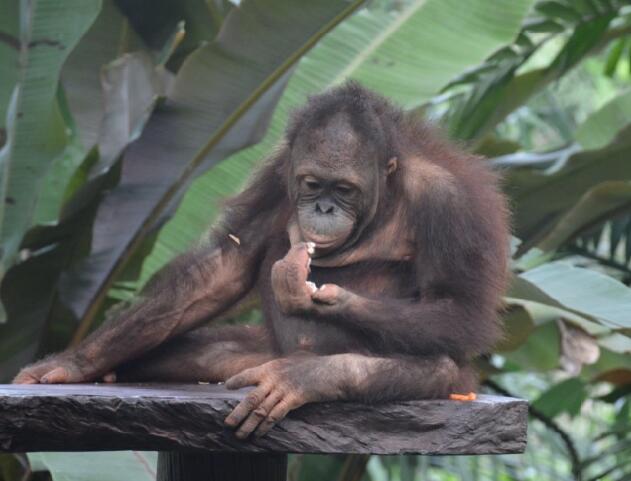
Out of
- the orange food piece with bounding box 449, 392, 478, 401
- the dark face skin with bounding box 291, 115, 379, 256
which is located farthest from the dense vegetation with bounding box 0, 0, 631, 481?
the dark face skin with bounding box 291, 115, 379, 256

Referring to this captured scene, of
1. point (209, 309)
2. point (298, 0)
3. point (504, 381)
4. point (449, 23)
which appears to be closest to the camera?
point (209, 309)

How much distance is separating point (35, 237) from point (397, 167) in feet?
5.88

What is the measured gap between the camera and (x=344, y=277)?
3139mm

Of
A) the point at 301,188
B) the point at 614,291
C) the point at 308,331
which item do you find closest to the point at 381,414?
the point at 308,331

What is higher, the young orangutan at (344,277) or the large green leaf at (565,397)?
Result: the young orangutan at (344,277)

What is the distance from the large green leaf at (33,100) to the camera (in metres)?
4.23

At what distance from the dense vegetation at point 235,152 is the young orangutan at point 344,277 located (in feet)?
1.95

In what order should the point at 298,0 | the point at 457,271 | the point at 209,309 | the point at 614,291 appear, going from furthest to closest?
the point at 298,0 < the point at 614,291 < the point at 209,309 < the point at 457,271

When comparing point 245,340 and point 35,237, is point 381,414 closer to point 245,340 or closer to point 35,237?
point 245,340

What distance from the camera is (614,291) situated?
Answer: 3.87 metres

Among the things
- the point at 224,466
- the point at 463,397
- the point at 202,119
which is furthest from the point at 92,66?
the point at 463,397

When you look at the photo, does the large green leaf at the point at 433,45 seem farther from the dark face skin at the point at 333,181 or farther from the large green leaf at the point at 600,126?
the dark face skin at the point at 333,181

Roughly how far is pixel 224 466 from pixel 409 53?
253 cm

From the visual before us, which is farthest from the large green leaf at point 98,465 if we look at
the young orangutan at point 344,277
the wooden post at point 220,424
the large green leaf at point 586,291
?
the large green leaf at point 586,291
